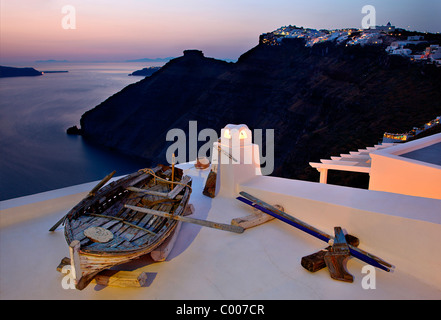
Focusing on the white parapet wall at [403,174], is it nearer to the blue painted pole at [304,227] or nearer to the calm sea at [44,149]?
the blue painted pole at [304,227]

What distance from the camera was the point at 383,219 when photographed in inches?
139

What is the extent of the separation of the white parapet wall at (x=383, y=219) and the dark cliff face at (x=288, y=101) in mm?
21815

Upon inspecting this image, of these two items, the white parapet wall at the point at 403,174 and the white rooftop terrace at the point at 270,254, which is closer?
the white rooftop terrace at the point at 270,254

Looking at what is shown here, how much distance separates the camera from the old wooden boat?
113 inches

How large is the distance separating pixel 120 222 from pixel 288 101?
38804 millimetres

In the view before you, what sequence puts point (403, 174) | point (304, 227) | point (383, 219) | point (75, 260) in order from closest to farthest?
point (75, 260) → point (383, 219) → point (304, 227) → point (403, 174)

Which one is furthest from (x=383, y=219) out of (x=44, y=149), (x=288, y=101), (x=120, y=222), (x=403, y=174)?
(x=44, y=149)

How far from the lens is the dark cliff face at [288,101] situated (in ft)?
86.9

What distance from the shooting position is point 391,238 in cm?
350

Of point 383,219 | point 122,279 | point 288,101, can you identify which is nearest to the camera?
point 122,279

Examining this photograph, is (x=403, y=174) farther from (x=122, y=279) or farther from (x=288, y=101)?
(x=288, y=101)

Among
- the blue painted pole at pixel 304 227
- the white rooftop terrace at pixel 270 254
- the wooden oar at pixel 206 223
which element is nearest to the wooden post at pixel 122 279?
the white rooftop terrace at pixel 270 254

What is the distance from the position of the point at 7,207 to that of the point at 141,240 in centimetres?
265
